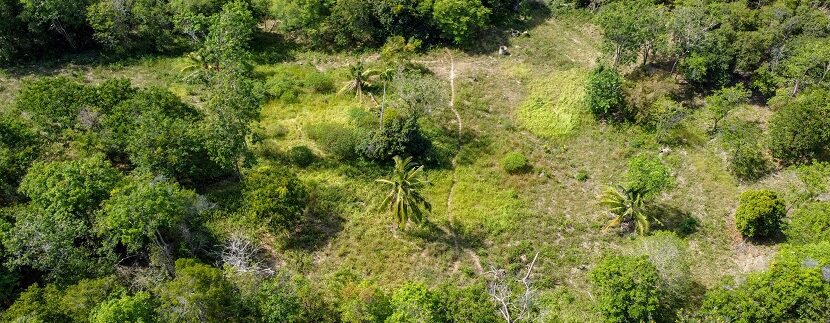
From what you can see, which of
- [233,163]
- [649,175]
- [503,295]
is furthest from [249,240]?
[649,175]

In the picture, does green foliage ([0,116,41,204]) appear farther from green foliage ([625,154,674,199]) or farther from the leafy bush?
green foliage ([625,154,674,199])

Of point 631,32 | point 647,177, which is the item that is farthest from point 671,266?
point 631,32

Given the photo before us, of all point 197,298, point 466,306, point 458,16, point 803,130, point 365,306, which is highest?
point 458,16

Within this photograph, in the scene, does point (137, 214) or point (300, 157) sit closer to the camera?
point (137, 214)

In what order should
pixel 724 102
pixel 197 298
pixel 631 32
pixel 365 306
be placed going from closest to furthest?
1. pixel 197 298
2. pixel 365 306
3. pixel 724 102
4. pixel 631 32

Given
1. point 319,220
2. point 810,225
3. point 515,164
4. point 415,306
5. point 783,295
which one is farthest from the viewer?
point 515,164

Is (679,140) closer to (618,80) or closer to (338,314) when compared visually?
(618,80)

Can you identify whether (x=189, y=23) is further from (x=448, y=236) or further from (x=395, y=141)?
(x=448, y=236)
